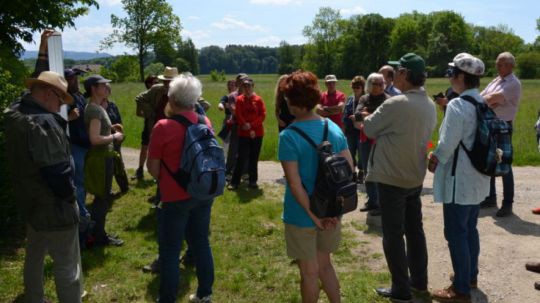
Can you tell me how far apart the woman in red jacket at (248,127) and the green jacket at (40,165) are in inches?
200

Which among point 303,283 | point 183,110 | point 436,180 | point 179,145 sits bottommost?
point 303,283

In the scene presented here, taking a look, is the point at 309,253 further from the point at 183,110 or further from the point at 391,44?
the point at 391,44

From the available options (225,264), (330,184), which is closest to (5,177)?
(225,264)

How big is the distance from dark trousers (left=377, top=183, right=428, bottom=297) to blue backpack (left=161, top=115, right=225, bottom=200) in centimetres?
150

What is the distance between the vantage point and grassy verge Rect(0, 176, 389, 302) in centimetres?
491

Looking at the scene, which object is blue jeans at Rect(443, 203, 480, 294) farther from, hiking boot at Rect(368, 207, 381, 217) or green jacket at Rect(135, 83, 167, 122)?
green jacket at Rect(135, 83, 167, 122)

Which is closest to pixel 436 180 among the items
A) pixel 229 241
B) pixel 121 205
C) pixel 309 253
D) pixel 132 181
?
pixel 309 253

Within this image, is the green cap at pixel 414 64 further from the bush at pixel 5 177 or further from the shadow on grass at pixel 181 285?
the bush at pixel 5 177

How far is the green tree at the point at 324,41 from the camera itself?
101500 mm

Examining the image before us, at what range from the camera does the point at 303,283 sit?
12.6 ft

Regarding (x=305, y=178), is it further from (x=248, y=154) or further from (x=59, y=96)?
(x=248, y=154)

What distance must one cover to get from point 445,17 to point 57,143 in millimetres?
103539

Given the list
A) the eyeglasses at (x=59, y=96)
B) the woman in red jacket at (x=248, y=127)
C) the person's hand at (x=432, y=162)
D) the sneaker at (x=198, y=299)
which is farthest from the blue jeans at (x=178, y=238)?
the woman in red jacket at (x=248, y=127)

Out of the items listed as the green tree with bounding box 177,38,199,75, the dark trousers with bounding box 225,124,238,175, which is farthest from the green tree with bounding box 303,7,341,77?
the dark trousers with bounding box 225,124,238,175
